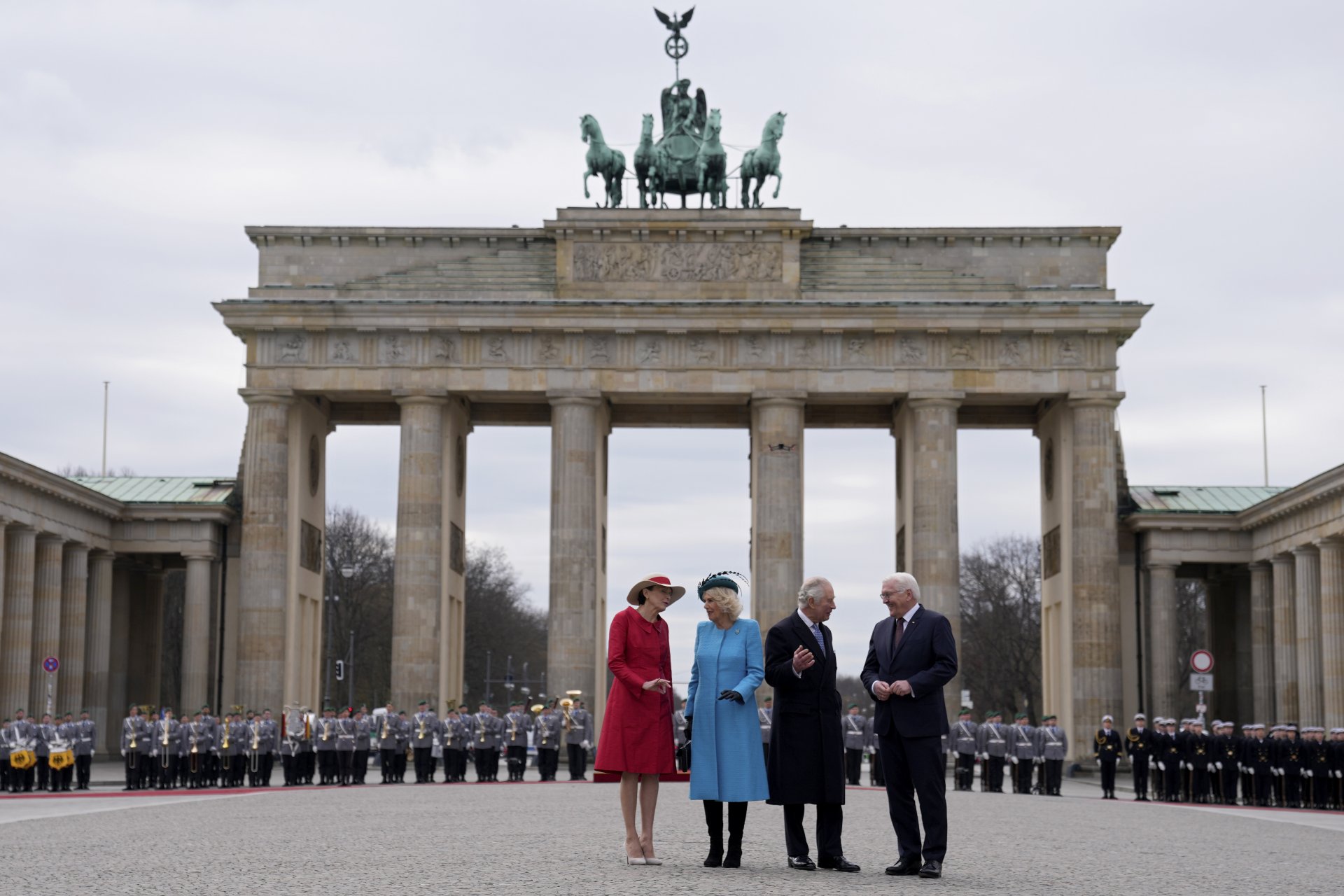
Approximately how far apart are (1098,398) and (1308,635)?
8.53m

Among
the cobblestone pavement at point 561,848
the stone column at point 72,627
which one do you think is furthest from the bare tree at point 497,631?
the cobblestone pavement at point 561,848

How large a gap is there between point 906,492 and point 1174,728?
18943 millimetres

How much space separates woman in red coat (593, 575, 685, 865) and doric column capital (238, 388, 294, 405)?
37700mm

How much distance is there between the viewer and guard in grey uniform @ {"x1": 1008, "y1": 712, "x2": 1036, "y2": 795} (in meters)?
34.2

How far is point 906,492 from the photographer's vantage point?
50.9 m

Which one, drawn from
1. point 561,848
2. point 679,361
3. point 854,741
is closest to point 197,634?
point 679,361

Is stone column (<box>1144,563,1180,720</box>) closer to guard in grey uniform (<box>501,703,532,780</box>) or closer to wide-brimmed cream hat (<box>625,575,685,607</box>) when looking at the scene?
guard in grey uniform (<box>501,703,532,780</box>)

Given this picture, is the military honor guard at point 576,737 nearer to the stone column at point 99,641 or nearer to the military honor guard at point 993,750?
the military honor guard at point 993,750

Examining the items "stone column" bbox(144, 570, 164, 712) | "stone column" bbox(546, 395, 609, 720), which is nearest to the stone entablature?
"stone column" bbox(546, 395, 609, 720)

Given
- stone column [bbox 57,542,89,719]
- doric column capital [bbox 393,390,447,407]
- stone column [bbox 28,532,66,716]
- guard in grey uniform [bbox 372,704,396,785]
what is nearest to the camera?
guard in grey uniform [bbox 372,704,396,785]

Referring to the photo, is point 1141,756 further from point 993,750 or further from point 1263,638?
point 1263,638

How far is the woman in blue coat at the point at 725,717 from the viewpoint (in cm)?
1233

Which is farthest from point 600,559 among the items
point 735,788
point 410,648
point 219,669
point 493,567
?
point 493,567

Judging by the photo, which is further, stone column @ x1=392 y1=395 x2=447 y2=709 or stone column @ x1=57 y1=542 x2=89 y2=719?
stone column @ x1=392 y1=395 x2=447 y2=709
